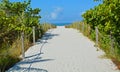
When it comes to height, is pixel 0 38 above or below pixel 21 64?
above

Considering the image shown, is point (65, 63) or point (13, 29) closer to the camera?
point (13, 29)

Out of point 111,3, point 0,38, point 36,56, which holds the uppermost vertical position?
point 111,3

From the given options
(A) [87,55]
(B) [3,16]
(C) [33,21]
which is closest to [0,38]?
(B) [3,16]

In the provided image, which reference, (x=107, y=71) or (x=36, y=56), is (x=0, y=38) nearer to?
(x=107, y=71)

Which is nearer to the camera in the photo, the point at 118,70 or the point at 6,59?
the point at 118,70

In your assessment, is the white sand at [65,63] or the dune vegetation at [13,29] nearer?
the dune vegetation at [13,29]

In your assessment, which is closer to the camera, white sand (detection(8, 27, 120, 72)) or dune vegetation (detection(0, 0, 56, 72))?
dune vegetation (detection(0, 0, 56, 72))

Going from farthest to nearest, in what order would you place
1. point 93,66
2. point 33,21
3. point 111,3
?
point 33,21, point 93,66, point 111,3

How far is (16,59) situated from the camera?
19297mm

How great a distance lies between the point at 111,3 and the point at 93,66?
489 cm

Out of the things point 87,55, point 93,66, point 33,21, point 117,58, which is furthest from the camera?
point 33,21

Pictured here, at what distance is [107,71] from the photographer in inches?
616

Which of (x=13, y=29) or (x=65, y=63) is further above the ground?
(x=13, y=29)

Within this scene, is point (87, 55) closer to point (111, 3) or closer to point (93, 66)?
point (93, 66)
